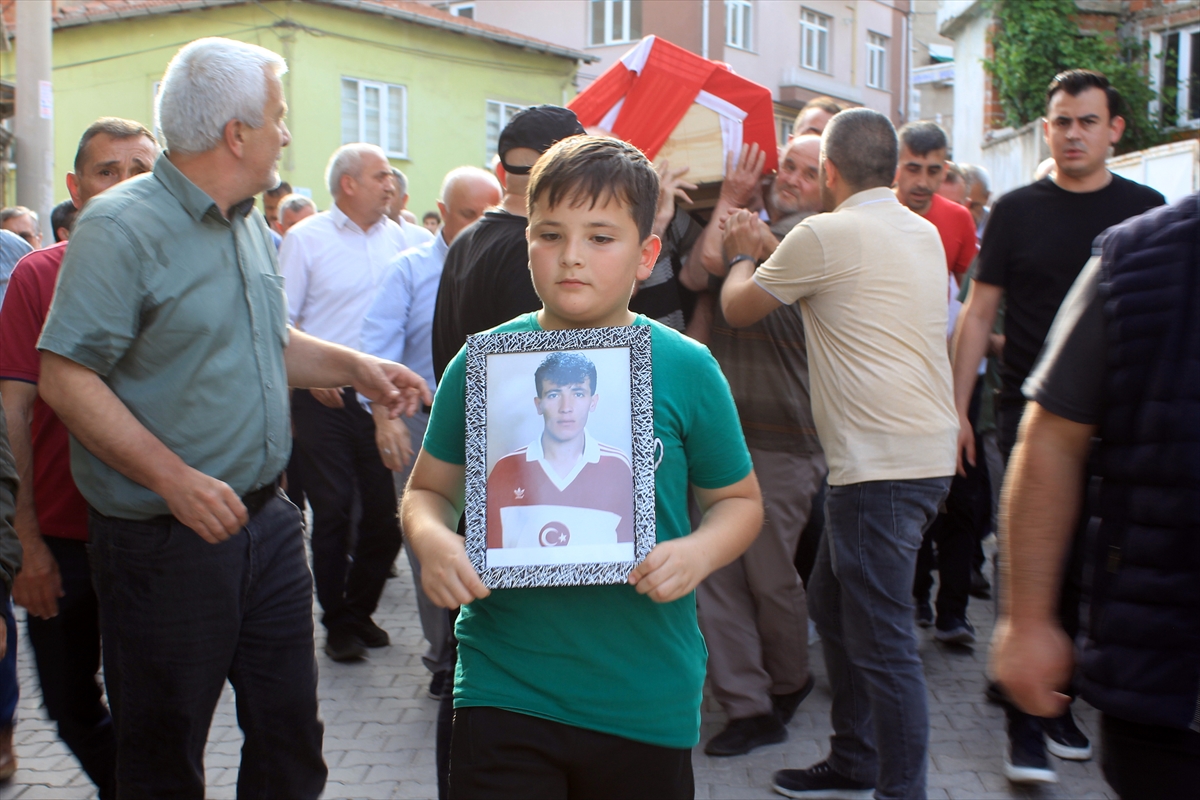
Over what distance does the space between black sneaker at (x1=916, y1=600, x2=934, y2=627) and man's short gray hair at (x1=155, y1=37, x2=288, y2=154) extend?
15.0ft

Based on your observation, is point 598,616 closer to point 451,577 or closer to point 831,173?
point 451,577

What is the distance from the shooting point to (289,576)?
3.01 meters

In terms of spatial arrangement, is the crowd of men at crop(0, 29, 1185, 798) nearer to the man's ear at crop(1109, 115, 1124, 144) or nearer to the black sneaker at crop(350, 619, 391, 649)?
the man's ear at crop(1109, 115, 1124, 144)

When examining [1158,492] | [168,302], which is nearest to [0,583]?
[168,302]

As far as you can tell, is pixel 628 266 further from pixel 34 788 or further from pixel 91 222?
pixel 34 788

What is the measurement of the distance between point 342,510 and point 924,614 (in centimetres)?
318

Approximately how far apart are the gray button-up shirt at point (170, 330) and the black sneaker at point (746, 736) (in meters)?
2.25

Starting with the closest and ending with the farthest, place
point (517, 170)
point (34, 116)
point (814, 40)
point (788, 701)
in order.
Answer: point (517, 170) → point (788, 701) → point (34, 116) → point (814, 40)

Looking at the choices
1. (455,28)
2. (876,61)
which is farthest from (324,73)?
(876,61)

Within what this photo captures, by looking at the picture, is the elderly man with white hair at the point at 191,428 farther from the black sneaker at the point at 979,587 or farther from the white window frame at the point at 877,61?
the white window frame at the point at 877,61

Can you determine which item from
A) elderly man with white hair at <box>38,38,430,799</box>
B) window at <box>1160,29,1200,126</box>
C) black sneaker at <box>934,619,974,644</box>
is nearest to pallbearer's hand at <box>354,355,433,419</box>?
elderly man with white hair at <box>38,38,430,799</box>

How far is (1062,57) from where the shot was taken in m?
15.4

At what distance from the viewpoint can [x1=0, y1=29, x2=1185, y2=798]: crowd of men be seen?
72.2 inches

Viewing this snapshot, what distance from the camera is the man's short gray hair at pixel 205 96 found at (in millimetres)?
2795
